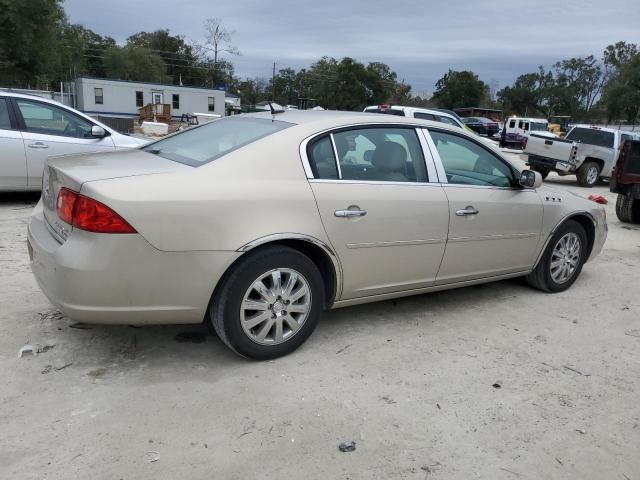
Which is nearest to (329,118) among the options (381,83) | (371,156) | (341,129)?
(341,129)

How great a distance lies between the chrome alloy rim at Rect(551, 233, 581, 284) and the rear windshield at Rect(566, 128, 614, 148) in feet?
38.5

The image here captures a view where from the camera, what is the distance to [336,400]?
304 cm

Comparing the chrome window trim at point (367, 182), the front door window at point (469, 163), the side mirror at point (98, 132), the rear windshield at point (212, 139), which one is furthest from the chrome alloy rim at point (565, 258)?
the side mirror at point (98, 132)

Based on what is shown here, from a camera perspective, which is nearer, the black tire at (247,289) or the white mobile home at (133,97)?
the black tire at (247,289)

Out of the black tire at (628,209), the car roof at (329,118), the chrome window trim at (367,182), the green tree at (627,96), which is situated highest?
the green tree at (627,96)

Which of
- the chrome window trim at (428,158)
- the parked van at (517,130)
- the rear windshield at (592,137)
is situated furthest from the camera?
the parked van at (517,130)

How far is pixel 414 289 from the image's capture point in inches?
159

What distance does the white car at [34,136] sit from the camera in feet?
23.5

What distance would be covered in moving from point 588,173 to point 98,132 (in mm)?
12986

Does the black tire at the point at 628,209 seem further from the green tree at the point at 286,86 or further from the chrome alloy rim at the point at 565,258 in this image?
the green tree at the point at 286,86

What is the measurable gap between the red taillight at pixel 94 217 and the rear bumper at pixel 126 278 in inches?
1.4

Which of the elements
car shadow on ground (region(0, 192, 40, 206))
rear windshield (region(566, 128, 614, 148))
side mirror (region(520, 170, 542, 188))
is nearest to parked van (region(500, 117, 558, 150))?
rear windshield (region(566, 128, 614, 148))

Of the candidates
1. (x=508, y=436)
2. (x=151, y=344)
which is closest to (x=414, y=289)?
(x=508, y=436)

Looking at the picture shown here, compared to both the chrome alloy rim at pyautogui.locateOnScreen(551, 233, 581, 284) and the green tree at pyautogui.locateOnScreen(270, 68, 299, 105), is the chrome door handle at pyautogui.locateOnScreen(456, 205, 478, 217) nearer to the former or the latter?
the chrome alloy rim at pyautogui.locateOnScreen(551, 233, 581, 284)
